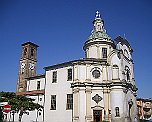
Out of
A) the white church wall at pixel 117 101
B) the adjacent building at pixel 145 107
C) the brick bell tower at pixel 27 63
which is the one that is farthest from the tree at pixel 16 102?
the adjacent building at pixel 145 107

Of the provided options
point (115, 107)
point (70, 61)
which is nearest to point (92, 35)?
point (70, 61)

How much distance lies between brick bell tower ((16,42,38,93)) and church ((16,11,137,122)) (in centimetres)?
889

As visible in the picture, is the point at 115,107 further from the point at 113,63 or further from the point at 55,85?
the point at 55,85

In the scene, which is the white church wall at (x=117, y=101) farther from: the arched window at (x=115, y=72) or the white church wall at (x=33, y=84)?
the white church wall at (x=33, y=84)

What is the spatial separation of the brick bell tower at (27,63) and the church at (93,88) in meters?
8.89

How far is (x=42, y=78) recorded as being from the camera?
42.6 m

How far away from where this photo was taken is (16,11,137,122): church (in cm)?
3322

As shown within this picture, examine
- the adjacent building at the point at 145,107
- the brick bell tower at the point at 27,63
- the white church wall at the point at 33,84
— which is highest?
the brick bell tower at the point at 27,63

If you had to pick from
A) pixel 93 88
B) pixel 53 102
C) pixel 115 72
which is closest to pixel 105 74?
pixel 115 72

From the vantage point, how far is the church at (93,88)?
33219 millimetres

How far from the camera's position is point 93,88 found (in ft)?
112

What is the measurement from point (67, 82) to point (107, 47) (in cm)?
1044

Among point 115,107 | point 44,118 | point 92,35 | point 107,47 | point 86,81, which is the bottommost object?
point 44,118

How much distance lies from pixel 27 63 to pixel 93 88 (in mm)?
22849
